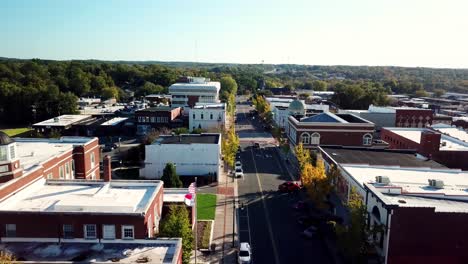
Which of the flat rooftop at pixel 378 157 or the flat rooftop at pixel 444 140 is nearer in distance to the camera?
the flat rooftop at pixel 378 157

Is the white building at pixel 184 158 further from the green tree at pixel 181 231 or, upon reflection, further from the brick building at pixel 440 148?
the brick building at pixel 440 148

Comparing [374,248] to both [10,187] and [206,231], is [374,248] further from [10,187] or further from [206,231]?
[10,187]

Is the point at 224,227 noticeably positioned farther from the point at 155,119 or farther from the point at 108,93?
the point at 108,93

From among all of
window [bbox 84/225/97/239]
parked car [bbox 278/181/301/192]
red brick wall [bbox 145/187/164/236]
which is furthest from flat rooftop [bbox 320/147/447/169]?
window [bbox 84/225/97/239]

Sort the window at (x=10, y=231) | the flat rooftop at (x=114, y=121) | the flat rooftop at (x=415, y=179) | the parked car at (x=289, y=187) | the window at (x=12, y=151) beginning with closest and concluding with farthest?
the window at (x=10, y=231), the window at (x=12, y=151), the flat rooftop at (x=415, y=179), the parked car at (x=289, y=187), the flat rooftop at (x=114, y=121)

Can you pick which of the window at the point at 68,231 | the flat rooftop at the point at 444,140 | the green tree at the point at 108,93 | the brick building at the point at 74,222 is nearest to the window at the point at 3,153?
the brick building at the point at 74,222

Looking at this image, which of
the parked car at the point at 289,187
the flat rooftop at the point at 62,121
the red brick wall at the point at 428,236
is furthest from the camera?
the flat rooftop at the point at 62,121

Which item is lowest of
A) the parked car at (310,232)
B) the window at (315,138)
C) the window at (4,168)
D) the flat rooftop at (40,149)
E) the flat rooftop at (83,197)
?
the parked car at (310,232)

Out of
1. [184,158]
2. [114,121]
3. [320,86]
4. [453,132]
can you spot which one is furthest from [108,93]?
[320,86]
